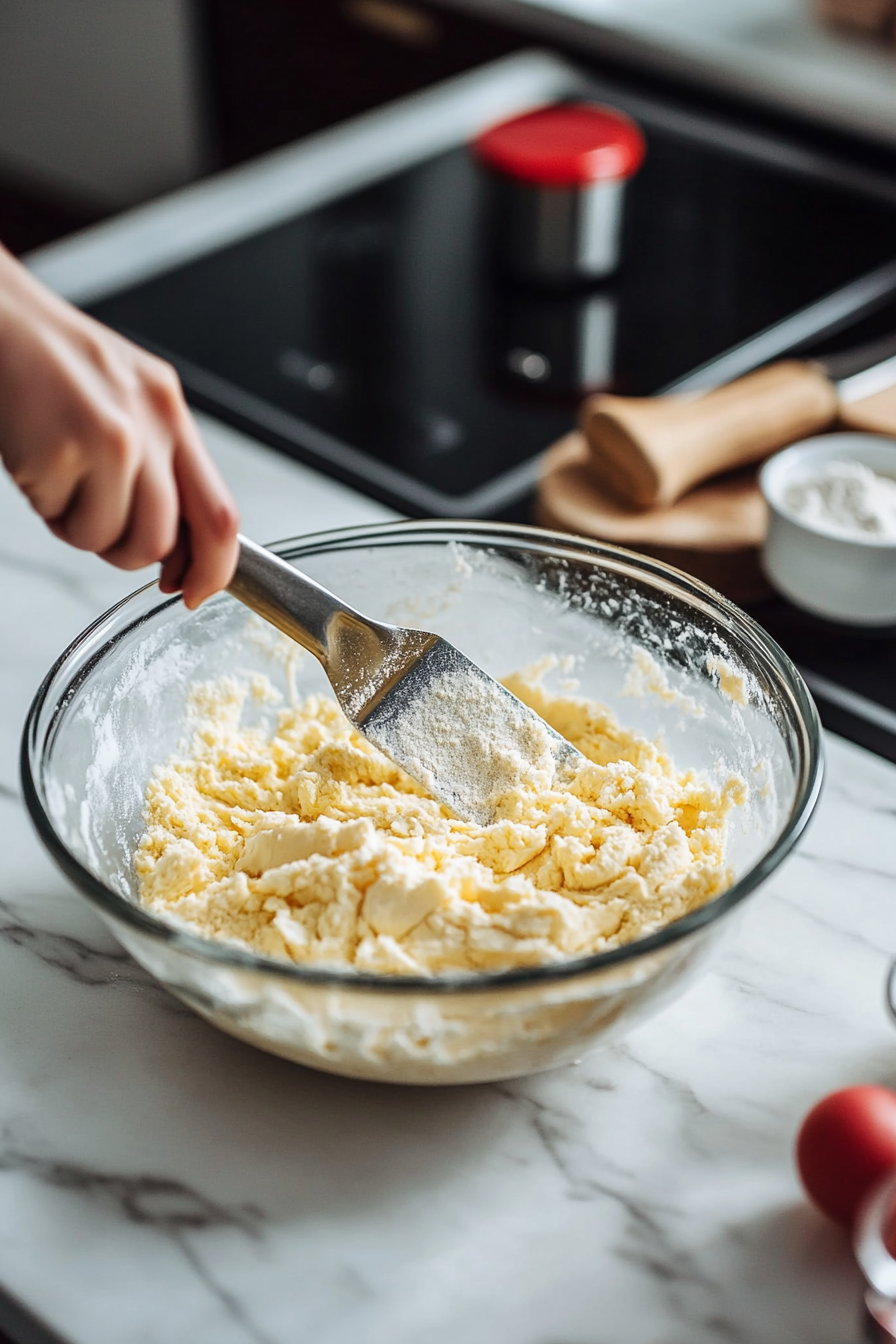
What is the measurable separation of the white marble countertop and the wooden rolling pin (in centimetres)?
51

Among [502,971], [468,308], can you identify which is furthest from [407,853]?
[468,308]

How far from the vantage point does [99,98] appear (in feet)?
11.4

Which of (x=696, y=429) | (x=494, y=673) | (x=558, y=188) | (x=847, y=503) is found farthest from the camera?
A: (x=558, y=188)

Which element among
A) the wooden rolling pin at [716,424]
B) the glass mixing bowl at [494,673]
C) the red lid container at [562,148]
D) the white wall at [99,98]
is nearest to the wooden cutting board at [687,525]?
the wooden rolling pin at [716,424]

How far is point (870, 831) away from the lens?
100 centimetres

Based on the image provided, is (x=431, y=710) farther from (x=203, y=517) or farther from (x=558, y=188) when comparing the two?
(x=558, y=188)

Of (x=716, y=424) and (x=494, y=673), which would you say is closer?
(x=494, y=673)


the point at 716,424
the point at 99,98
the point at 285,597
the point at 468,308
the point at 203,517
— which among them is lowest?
the point at 99,98

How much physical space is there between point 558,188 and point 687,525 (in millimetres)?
629

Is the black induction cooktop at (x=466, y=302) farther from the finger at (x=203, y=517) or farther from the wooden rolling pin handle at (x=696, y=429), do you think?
the finger at (x=203, y=517)

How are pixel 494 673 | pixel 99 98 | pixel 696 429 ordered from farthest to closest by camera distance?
pixel 99 98 → pixel 696 429 → pixel 494 673

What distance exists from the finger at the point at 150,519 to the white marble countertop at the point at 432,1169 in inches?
11.9

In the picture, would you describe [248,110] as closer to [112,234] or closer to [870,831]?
[112,234]

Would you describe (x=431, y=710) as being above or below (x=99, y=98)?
above
